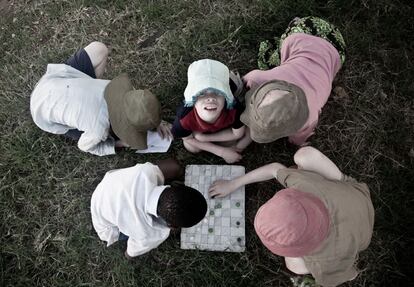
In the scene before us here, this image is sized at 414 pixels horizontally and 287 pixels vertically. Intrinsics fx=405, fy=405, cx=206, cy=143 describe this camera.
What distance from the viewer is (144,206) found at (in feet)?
7.40

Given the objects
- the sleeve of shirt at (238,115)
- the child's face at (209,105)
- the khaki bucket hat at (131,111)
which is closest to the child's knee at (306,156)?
the sleeve of shirt at (238,115)

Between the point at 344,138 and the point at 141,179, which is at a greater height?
the point at 141,179

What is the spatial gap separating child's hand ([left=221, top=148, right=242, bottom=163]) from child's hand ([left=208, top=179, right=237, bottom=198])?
0.16 m

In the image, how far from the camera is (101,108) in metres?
2.63

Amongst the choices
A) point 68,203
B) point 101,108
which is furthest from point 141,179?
point 68,203

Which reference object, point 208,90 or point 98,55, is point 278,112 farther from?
point 98,55

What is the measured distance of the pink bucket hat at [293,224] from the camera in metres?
1.73

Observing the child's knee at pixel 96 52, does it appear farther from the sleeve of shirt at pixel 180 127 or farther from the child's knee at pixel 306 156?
the child's knee at pixel 306 156

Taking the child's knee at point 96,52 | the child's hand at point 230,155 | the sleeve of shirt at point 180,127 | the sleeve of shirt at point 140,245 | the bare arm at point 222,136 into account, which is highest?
the child's knee at point 96,52

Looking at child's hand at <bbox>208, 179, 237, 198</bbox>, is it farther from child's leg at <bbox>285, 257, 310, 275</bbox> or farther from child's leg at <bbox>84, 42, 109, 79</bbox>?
child's leg at <bbox>84, 42, 109, 79</bbox>

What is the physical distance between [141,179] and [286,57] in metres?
1.20

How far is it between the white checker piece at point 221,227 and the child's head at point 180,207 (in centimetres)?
52

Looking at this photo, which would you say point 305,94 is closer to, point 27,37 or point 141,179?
point 141,179

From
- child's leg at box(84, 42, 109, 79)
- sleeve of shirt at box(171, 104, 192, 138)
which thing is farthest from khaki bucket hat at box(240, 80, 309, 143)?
child's leg at box(84, 42, 109, 79)
